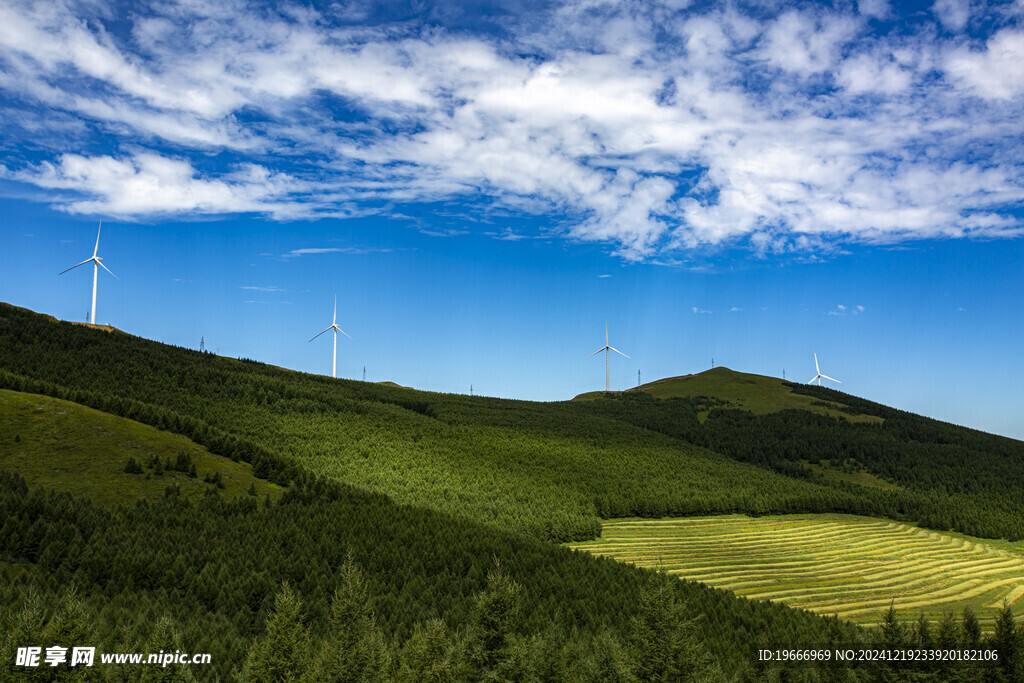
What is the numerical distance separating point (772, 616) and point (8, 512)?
95.5 feet

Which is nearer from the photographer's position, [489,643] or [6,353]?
[489,643]

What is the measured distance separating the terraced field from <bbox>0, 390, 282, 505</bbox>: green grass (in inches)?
974

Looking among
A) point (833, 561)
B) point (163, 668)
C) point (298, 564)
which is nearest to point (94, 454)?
point (298, 564)

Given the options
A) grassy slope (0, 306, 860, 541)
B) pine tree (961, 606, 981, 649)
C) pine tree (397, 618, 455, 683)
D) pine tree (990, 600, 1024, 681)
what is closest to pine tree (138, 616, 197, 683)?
pine tree (397, 618, 455, 683)

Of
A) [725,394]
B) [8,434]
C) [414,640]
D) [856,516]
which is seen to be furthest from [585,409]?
[414,640]

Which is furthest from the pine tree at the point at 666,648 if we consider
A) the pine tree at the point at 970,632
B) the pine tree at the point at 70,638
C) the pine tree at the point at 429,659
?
the pine tree at the point at 70,638

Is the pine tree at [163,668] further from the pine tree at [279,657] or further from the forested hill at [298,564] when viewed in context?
the pine tree at [279,657]

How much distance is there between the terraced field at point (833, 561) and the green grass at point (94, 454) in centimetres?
2474

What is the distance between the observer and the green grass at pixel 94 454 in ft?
86.2

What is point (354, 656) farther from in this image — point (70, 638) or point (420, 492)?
point (420, 492)

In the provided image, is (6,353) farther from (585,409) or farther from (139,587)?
(585,409)

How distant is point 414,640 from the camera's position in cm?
1435

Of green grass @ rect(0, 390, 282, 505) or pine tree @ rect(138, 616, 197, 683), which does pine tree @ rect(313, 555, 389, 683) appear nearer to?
pine tree @ rect(138, 616, 197, 683)

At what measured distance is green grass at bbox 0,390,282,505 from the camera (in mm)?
26266
